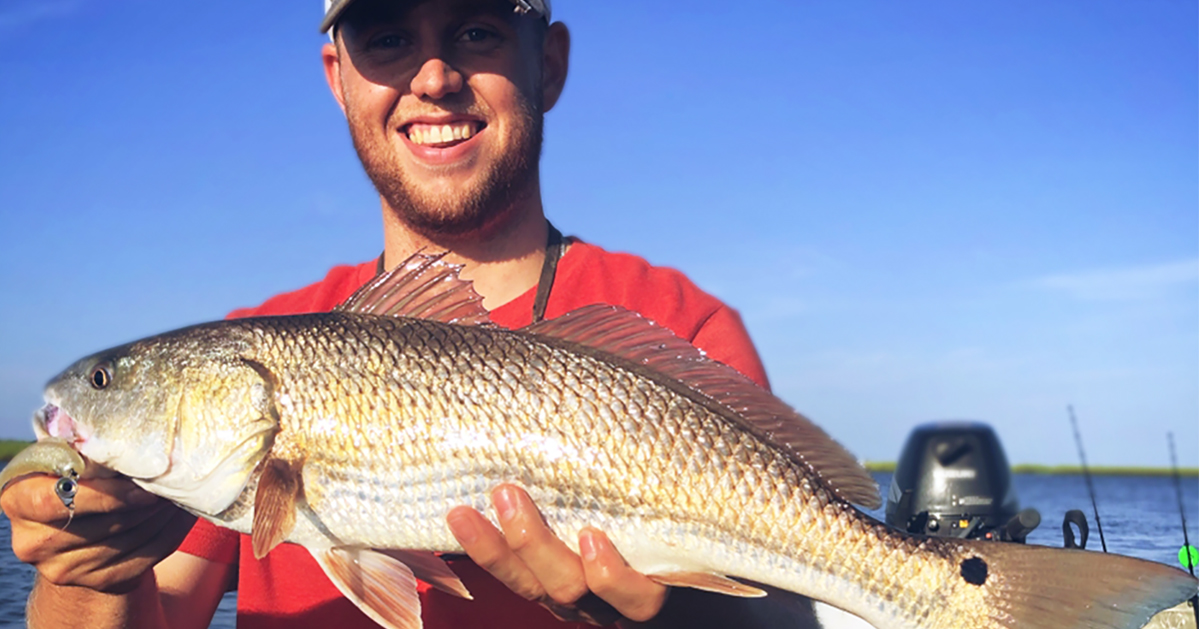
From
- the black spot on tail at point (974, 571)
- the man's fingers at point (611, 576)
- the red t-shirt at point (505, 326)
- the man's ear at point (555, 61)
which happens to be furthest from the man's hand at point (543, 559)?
the man's ear at point (555, 61)

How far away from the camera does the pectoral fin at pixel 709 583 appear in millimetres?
2375

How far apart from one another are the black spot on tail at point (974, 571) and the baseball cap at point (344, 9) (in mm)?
2327

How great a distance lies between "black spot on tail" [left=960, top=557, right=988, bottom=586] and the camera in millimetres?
2439

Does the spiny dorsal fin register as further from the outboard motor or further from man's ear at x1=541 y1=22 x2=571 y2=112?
the outboard motor

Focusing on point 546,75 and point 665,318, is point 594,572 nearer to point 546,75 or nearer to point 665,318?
point 665,318

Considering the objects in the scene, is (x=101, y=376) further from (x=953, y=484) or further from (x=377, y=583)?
(x=953, y=484)

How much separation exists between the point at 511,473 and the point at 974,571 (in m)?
1.25

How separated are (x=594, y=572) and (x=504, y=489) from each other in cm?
32

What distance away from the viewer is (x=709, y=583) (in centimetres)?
240

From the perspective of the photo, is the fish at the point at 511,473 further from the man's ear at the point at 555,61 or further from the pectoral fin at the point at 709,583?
the man's ear at the point at 555,61

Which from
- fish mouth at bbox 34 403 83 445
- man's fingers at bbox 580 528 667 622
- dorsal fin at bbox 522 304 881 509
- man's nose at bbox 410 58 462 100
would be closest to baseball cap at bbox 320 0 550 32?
man's nose at bbox 410 58 462 100

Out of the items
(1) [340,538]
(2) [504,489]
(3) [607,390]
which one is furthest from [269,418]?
(3) [607,390]

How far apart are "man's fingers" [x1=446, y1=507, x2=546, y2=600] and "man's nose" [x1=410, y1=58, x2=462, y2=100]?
1.62 m

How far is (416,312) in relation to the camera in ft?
8.87
